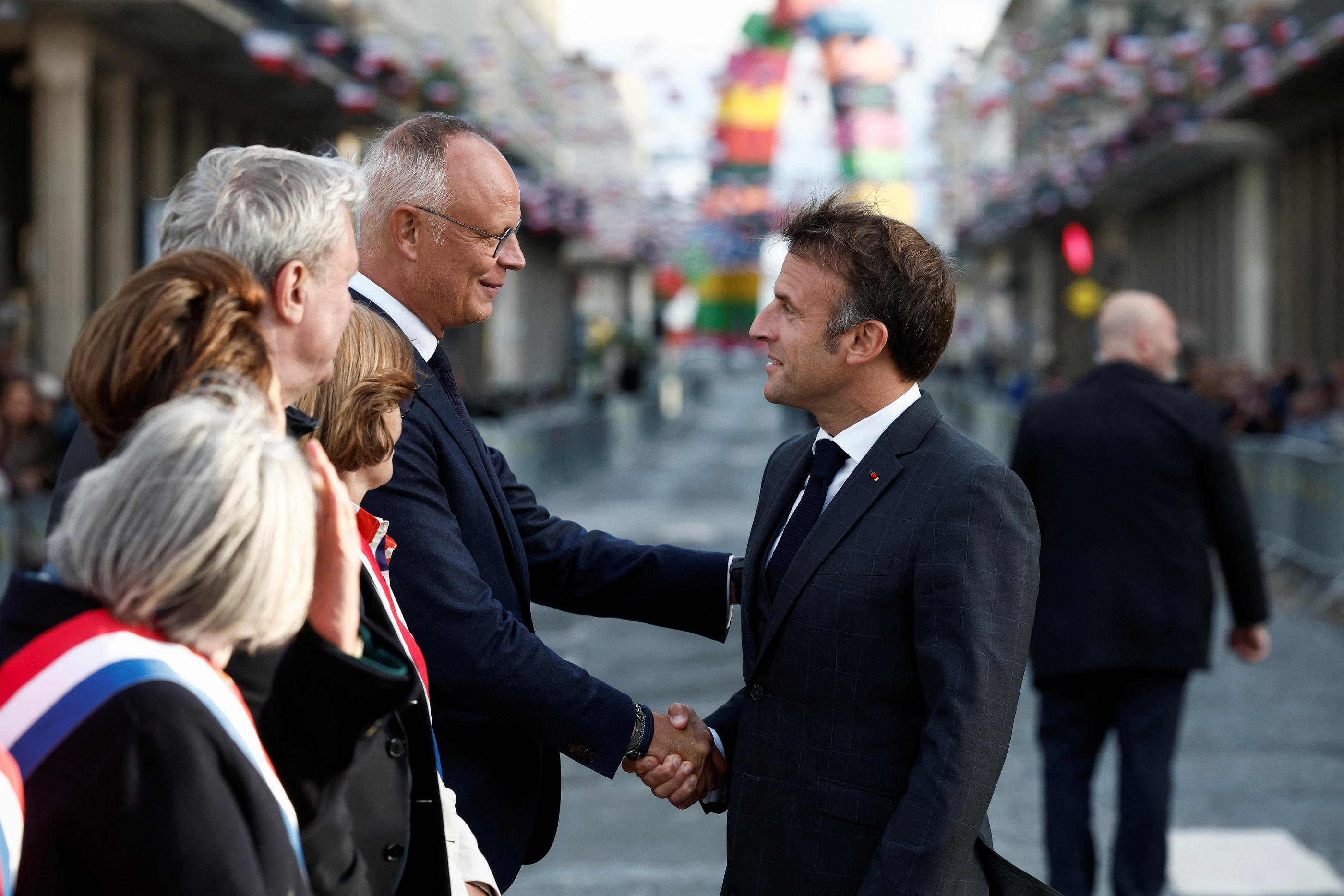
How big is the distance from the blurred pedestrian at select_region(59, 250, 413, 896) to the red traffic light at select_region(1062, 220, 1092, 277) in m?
44.9

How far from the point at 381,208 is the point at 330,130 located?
1013 inches

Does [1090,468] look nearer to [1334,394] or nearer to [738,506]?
[1334,394]

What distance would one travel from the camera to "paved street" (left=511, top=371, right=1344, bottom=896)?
19.0 feet

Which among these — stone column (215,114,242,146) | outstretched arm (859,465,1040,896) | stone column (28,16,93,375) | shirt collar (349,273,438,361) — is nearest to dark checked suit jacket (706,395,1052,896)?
outstretched arm (859,465,1040,896)

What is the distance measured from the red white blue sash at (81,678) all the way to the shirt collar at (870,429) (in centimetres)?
153

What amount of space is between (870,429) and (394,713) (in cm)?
121

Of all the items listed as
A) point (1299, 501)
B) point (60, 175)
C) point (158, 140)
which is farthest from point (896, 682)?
point (158, 140)

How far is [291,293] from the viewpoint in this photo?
89.0 inches

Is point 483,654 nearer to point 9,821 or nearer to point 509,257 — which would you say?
point 509,257

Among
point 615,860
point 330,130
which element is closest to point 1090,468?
point 615,860

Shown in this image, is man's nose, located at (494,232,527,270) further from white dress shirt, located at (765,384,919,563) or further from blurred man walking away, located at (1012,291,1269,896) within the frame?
blurred man walking away, located at (1012,291,1269,896)

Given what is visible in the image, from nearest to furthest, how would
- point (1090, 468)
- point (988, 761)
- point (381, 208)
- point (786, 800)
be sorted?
point (988, 761) → point (786, 800) → point (381, 208) → point (1090, 468)

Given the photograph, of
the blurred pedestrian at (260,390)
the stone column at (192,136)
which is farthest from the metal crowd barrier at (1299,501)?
the stone column at (192,136)

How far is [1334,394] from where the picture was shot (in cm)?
1738
